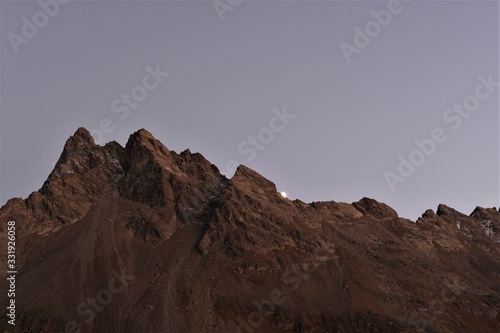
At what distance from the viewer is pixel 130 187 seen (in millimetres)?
106375

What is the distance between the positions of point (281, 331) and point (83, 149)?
5788cm

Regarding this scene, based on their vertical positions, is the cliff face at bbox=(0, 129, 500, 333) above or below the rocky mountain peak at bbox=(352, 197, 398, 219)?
below

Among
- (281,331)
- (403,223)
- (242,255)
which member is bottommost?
(281,331)

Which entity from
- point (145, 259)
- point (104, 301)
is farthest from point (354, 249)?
point (104, 301)

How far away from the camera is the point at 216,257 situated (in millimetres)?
90688

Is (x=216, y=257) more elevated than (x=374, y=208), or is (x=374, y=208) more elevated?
(x=374, y=208)

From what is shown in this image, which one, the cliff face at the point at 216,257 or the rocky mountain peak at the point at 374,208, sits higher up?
the rocky mountain peak at the point at 374,208

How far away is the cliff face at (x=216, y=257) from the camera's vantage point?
79625 millimetres

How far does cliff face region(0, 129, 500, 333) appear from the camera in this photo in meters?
79.6

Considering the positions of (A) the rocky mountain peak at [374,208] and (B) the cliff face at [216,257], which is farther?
(A) the rocky mountain peak at [374,208]

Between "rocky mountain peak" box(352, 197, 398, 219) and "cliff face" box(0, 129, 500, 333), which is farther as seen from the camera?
"rocky mountain peak" box(352, 197, 398, 219)

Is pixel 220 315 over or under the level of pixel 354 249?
under

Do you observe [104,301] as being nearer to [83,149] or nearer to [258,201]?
[258,201]

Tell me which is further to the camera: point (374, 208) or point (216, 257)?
point (374, 208)
